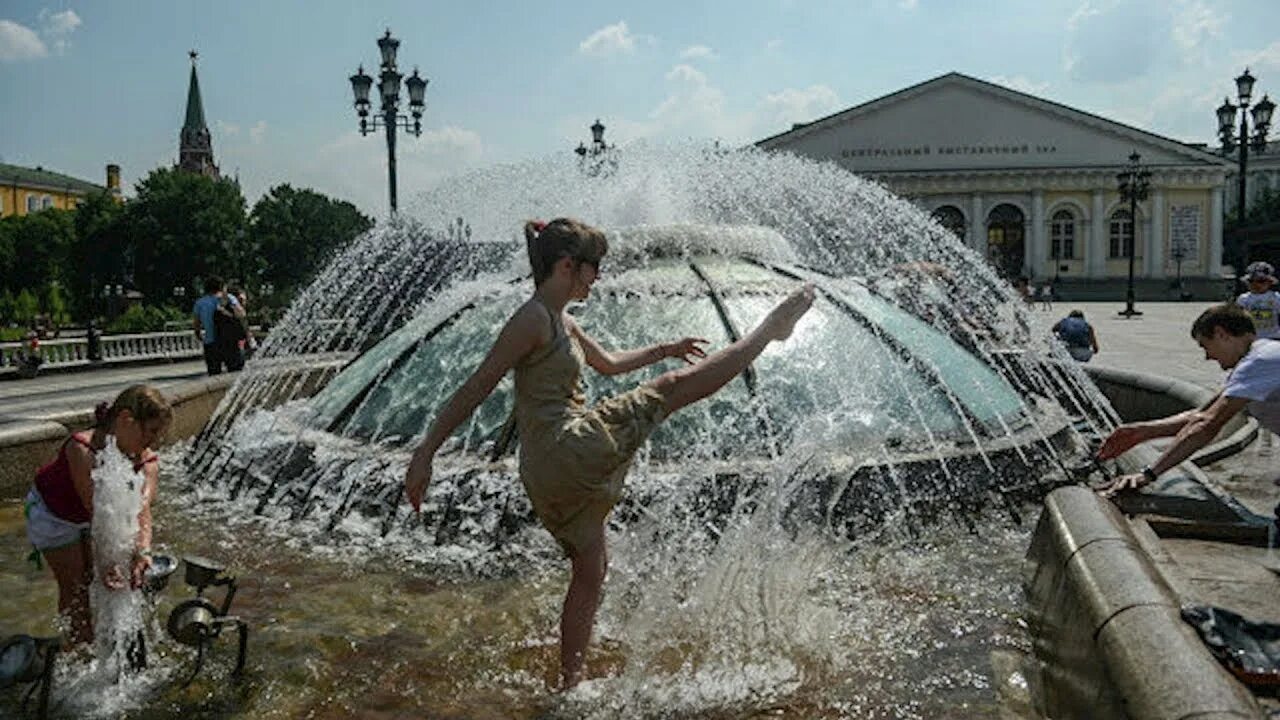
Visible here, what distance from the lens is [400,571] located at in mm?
4480

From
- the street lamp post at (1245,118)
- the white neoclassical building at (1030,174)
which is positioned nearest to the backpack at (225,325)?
the street lamp post at (1245,118)

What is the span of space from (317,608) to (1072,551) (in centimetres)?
270

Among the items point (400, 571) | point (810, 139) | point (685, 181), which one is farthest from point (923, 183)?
point (400, 571)

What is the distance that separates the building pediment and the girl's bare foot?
215 feet

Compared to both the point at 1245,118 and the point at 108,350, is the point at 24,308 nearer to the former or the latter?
the point at 108,350

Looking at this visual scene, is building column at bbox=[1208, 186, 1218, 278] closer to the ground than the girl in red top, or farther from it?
farther from it

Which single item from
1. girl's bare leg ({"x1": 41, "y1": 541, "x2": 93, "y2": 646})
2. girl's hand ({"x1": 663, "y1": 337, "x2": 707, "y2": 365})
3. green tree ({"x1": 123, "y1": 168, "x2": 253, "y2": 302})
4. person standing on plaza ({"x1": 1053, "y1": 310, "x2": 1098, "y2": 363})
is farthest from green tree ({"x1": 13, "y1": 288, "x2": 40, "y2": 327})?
girl's hand ({"x1": 663, "y1": 337, "x2": 707, "y2": 365})

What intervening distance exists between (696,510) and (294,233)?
62309mm

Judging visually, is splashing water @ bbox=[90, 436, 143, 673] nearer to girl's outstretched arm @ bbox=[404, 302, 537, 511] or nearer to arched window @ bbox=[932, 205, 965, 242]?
girl's outstretched arm @ bbox=[404, 302, 537, 511]

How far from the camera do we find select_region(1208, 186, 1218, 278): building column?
63.9 meters

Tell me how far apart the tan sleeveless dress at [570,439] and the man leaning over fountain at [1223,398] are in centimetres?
196

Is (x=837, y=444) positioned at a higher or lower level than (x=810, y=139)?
lower

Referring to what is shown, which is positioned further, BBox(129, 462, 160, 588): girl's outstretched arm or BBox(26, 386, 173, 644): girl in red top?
BBox(129, 462, 160, 588): girl's outstretched arm

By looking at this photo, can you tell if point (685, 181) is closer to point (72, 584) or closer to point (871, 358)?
point (871, 358)
